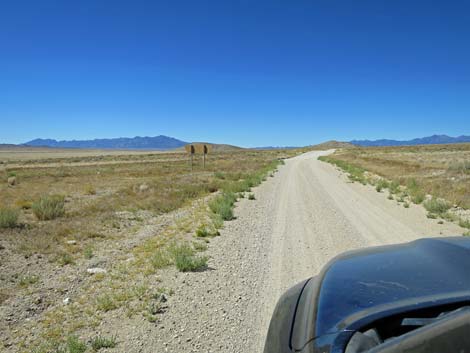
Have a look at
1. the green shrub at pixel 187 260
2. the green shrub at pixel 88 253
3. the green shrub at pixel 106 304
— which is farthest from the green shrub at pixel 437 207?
the green shrub at pixel 88 253

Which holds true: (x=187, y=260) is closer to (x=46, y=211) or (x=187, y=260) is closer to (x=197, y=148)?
(x=46, y=211)

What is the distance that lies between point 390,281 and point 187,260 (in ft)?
14.9

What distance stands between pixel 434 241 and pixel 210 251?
5017 mm

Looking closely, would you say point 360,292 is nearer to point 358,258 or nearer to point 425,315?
point 425,315

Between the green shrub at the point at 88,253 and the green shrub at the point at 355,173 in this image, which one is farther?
the green shrub at the point at 355,173

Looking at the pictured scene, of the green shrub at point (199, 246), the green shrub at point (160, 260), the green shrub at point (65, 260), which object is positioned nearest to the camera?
the green shrub at point (160, 260)

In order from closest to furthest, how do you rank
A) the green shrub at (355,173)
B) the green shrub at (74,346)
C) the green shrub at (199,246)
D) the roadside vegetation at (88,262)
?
the green shrub at (74,346) < the roadside vegetation at (88,262) < the green shrub at (199,246) < the green shrub at (355,173)

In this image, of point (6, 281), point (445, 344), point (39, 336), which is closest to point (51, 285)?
point (6, 281)

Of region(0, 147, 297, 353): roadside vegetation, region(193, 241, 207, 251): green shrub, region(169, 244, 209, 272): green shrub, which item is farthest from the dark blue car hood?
region(193, 241, 207, 251): green shrub

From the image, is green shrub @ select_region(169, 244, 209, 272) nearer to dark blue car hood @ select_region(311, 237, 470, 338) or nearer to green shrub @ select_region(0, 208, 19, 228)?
dark blue car hood @ select_region(311, 237, 470, 338)

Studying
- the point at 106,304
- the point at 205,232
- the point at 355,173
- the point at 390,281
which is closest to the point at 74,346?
the point at 106,304

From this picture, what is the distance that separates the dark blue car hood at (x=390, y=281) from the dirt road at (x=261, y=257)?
1900 millimetres

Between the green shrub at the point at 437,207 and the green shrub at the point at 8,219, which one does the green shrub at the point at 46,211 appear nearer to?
the green shrub at the point at 8,219

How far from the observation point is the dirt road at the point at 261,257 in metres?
3.78
